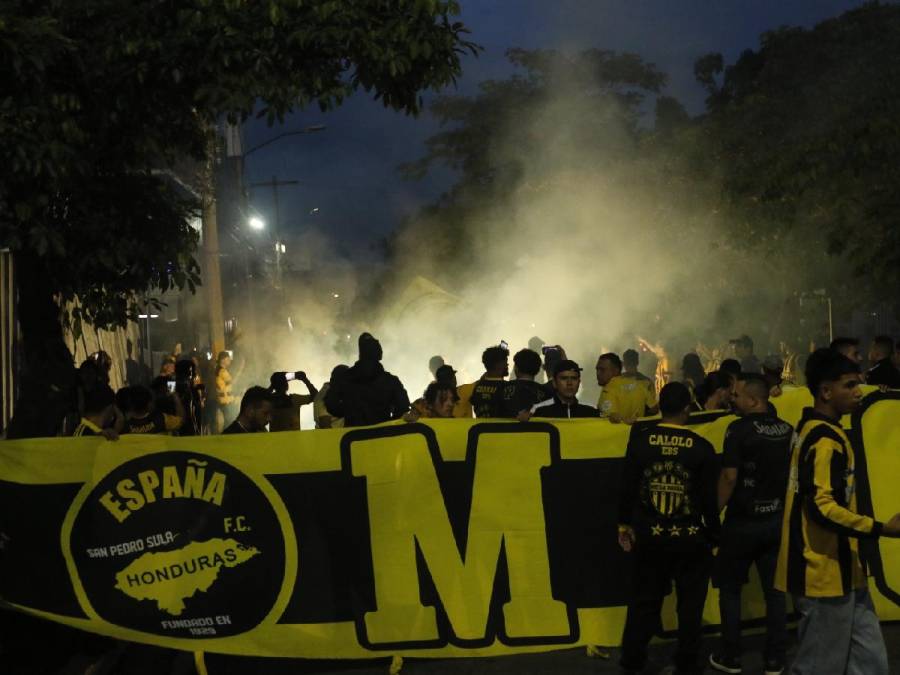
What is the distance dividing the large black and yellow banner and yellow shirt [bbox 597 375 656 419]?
2533 mm

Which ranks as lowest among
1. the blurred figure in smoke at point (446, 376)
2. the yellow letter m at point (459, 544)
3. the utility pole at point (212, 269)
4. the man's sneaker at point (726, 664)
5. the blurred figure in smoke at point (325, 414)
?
the man's sneaker at point (726, 664)

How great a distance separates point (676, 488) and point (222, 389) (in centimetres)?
1360

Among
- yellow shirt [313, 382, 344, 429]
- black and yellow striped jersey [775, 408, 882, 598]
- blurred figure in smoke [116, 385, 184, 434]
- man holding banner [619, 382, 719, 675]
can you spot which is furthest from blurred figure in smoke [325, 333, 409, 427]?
black and yellow striped jersey [775, 408, 882, 598]

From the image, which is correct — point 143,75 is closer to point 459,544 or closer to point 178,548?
point 178,548

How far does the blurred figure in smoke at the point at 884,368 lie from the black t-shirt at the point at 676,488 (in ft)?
18.1

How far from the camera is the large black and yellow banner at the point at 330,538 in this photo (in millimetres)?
7449

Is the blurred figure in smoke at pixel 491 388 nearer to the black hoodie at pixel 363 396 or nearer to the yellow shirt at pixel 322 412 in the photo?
the black hoodie at pixel 363 396

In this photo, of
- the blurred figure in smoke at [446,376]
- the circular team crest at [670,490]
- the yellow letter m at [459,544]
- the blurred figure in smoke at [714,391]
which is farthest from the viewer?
the blurred figure in smoke at [446,376]

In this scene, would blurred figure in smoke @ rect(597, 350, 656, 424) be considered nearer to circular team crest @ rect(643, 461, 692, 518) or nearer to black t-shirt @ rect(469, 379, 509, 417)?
black t-shirt @ rect(469, 379, 509, 417)

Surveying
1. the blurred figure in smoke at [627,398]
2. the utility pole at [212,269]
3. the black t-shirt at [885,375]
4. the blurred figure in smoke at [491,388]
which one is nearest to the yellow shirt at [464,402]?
the blurred figure in smoke at [491,388]

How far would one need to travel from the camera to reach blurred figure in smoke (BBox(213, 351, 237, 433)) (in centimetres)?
1931

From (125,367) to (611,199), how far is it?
18490 mm

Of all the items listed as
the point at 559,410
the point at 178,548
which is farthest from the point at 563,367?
the point at 178,548

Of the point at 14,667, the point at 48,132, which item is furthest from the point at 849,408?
the point at 48,132
